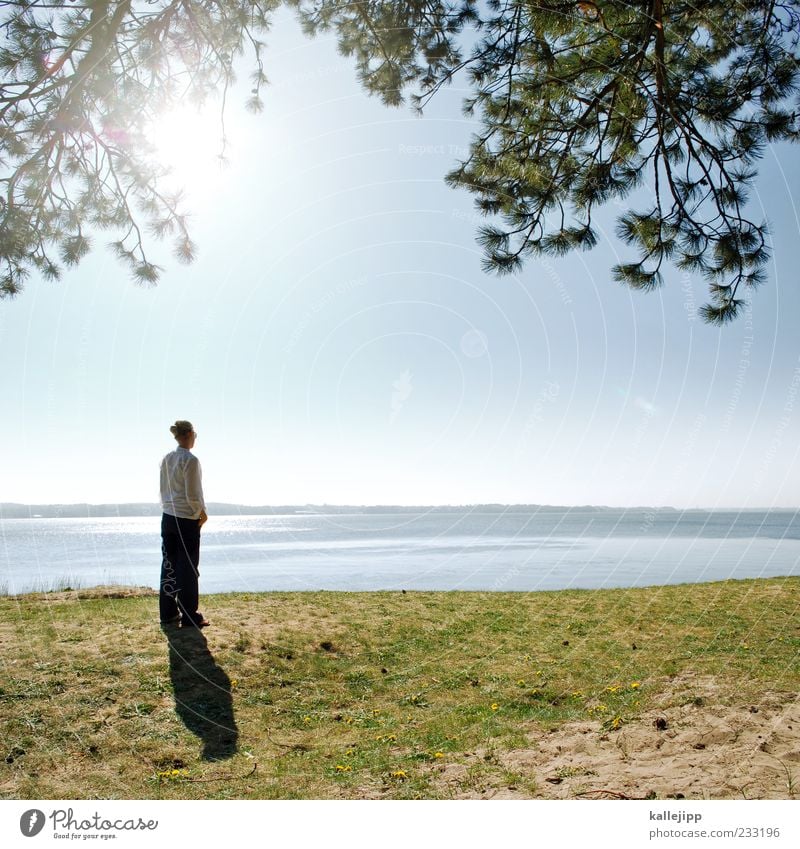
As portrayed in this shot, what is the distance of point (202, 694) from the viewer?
15.1ft

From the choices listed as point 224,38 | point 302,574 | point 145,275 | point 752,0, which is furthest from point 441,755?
point 302,574

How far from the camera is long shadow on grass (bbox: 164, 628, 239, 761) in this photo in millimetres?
4015

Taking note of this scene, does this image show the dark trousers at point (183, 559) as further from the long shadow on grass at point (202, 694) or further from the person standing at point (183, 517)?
the long shadow on grass at point (202, 694)

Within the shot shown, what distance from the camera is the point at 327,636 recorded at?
616 centimetres

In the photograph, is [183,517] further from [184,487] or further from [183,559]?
[183,559]

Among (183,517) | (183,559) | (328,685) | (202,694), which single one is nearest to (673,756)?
(328,685)

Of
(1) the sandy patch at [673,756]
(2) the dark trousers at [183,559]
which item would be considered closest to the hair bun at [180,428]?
(2) the dark trousers at [183,559]

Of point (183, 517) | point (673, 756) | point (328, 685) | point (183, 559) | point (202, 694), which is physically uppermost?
point (183, 517)

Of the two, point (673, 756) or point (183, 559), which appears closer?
point (673, 756)

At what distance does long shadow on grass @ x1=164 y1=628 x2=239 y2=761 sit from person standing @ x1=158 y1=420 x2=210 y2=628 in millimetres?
383

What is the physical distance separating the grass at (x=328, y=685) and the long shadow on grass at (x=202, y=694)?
0.02 m

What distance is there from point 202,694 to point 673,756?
339 cm

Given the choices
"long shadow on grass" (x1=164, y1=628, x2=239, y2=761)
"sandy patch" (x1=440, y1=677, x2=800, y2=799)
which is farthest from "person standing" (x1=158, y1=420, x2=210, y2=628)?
"sandy patch" (x1=440, y1=677, x2=800, y2=799)

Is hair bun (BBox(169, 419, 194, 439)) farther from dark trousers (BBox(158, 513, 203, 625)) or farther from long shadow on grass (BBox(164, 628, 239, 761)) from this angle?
long shadow on grass (BBox(164, 628, 239, 761))
